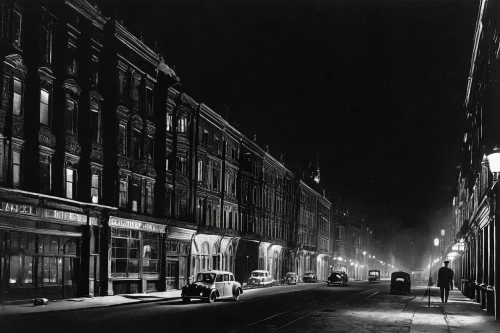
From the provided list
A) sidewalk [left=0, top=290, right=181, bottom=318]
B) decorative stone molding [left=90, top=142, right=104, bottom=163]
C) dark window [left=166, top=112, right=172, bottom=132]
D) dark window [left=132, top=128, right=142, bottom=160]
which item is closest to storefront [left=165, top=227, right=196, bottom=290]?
dark window [left=132, top=128, right=142, bottom=160]

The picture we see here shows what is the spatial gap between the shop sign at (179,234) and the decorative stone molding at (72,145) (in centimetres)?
1257

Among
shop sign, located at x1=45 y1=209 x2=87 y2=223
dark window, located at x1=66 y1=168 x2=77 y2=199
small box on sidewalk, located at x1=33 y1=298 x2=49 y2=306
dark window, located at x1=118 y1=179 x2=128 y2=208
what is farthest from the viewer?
dark window, located at x1=118 y1=179 x2=128 y2=208

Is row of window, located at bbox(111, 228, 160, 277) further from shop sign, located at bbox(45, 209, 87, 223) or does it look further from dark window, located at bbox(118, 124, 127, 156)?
dark window, located at bbox(118, 124, 127, 156)

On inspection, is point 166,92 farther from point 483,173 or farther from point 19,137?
point 483,173

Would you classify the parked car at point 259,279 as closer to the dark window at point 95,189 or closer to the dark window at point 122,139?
the dark window at point 122,139

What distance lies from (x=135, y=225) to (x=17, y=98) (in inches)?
523

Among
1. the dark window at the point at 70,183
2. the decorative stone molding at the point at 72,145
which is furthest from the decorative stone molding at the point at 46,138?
the dark window at the point at 70,183

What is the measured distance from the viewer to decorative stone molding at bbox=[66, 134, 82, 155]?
35531 mm

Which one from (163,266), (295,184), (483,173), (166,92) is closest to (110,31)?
(166,92)

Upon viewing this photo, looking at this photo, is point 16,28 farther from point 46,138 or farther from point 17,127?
point 46,138

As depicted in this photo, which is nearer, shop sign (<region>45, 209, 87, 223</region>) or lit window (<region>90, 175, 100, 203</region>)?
shop sign (<region>45, 209, 87, 223</region>)

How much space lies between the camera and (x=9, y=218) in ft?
99.1

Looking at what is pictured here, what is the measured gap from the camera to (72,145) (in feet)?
118

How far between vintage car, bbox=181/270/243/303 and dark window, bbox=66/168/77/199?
8.14m
